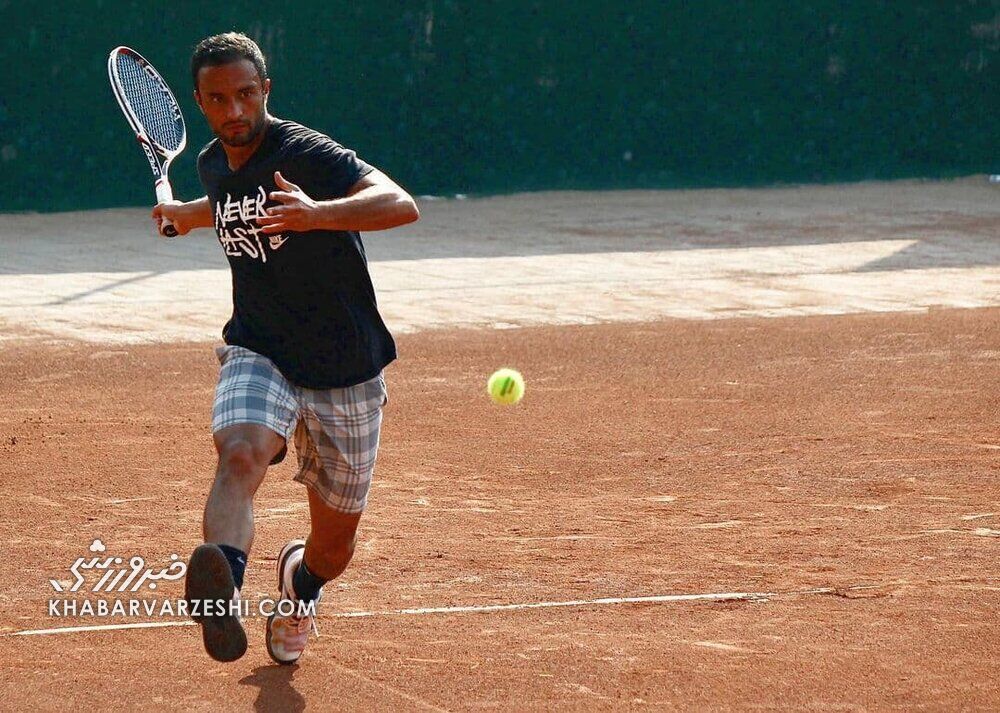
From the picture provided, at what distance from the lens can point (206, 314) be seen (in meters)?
12.1

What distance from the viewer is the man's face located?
441cm

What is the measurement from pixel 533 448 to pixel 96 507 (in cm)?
240

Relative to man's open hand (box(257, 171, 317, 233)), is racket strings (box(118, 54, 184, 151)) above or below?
above

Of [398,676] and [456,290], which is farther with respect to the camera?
[456,290]

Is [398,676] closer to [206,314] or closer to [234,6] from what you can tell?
[206,314]

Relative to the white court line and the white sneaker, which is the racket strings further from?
the white sneaker

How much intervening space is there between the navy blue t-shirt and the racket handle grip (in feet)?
1.96

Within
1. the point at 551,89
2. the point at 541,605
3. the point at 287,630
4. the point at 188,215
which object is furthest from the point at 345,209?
the point at 551,89

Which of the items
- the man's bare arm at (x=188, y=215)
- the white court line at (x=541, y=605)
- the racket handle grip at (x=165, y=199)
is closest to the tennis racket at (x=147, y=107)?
the racket handle grip at (x=165, y=199)

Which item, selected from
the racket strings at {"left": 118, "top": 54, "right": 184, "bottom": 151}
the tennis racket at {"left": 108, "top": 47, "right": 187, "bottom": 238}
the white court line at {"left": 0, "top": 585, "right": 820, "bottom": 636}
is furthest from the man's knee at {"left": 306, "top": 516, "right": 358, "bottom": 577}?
the racket strings at {"left": 118, "top": 54, "right": 184, "bottom": 151}

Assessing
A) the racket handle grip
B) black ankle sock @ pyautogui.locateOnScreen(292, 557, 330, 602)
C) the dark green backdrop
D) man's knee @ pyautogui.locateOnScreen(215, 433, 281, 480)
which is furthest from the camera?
the dark green backdrop

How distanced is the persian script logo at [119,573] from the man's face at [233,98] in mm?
1952

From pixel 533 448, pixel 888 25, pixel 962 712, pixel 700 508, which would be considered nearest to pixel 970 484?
pixel 700 508

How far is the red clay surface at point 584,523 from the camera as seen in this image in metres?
4.66
